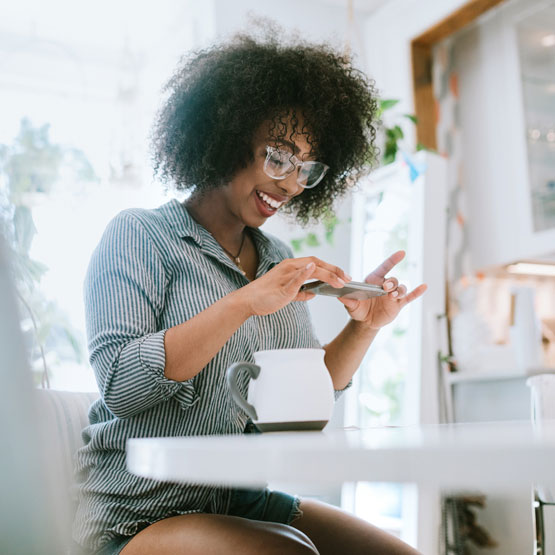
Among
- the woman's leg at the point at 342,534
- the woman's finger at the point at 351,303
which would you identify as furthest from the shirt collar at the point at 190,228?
the woman's leg at the point at 342,534

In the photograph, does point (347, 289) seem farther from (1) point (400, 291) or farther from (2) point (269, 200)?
(2) point (269, 200)

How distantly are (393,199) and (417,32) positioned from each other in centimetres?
108

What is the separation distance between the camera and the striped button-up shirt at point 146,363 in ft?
2.98

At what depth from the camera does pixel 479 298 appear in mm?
3404

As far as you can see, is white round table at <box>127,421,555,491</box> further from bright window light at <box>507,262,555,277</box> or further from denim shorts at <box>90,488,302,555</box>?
bright window light at <box>507,262,555,277</box>

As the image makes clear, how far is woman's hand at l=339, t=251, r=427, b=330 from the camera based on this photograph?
1.11 metres

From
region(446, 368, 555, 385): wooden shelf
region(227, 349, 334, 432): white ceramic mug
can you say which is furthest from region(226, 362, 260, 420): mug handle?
region(446, 368, 555, 385): wooden shelf

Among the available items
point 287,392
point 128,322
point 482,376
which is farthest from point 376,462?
point 482,376

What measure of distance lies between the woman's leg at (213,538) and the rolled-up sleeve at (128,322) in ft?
0.59

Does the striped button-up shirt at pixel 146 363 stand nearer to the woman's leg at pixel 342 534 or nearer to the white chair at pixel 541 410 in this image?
the woman's leg at pixel 342 534

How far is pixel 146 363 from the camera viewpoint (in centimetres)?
89

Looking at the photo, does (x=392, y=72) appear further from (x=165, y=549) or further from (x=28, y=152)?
(x=165, y=549)

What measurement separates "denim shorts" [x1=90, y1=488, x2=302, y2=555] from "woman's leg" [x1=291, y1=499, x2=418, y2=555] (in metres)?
0.03

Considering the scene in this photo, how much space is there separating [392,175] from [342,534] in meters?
2.13
